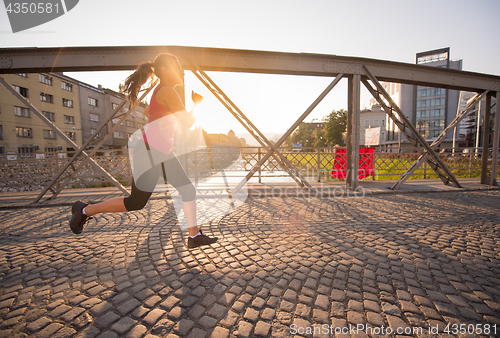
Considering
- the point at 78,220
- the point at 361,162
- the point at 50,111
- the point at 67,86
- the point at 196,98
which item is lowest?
the point at 78,220

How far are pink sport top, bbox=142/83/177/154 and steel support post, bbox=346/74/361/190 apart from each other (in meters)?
5.91

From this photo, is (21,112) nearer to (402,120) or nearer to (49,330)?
(49,330)

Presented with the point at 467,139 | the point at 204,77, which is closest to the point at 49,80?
the point at 204,77

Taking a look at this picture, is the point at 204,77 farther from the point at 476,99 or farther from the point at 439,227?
the point at 476,99

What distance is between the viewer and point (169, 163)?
8.96 feet

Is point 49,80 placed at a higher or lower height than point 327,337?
higher

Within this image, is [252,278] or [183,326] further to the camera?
[252,278]

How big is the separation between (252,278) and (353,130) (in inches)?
241

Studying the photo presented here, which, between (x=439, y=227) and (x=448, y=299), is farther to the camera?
(x=439, y=227)

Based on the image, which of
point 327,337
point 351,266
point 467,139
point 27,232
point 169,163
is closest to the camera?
point 327,337

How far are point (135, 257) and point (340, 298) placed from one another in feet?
7.54

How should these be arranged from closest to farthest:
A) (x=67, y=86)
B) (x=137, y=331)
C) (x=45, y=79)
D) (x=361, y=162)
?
(x=137, y=331), (x=361, y=162), (x=45, y=79), (x=67, y=86)

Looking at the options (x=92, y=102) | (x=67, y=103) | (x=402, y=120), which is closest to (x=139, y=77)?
(x=402, y=120)

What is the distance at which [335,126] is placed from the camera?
201 feet
